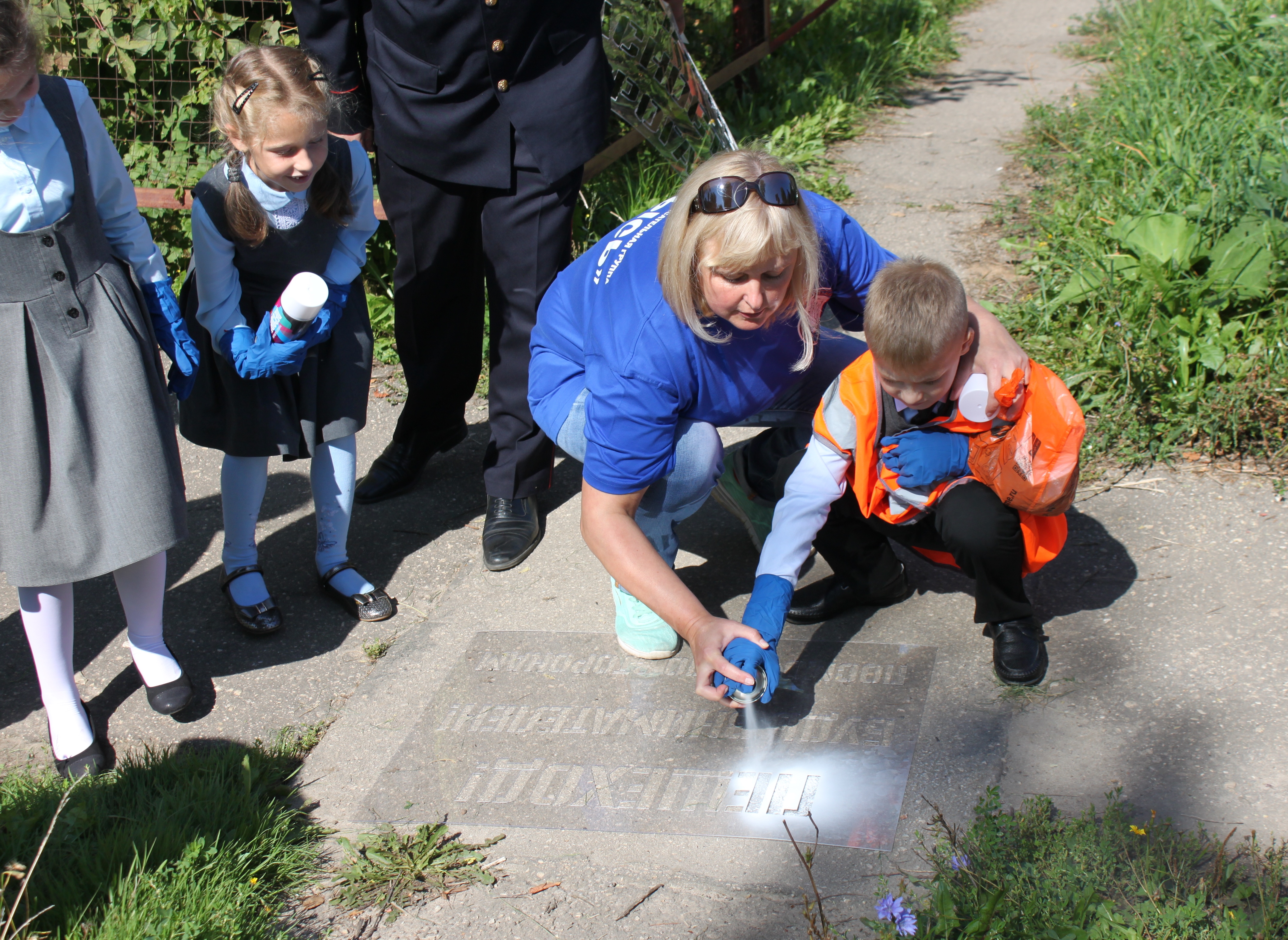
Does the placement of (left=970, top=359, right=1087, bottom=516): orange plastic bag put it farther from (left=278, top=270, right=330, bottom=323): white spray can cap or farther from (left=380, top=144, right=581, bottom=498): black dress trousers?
(left=278, top=270, right=330, bottom=323): white spray can cap

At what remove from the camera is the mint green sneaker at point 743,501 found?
2.80 m

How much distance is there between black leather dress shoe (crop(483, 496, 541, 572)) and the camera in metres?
3.01

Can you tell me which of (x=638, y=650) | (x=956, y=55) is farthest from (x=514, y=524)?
(x=956, y=55)

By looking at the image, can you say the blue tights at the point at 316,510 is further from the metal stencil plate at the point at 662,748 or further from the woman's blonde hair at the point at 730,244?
the woman's blonde hair at the point at 730,244

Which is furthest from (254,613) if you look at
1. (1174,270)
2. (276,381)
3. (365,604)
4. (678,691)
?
(1174,270)

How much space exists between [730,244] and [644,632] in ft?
3.13

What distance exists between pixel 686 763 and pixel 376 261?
3.01 metres

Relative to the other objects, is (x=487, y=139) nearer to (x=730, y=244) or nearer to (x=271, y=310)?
(x=271, y=310)

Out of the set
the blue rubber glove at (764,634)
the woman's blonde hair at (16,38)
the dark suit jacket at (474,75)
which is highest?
the woman's blonde hair at (16,38)

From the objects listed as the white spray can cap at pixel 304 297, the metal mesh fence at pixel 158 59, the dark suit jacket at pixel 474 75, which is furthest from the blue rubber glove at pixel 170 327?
the metal mesh fence at pixel 158 59

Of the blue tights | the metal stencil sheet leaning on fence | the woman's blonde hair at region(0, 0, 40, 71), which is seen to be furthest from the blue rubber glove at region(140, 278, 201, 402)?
the metal stencil sheet leaning on fence

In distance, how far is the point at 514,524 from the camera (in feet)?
10.1

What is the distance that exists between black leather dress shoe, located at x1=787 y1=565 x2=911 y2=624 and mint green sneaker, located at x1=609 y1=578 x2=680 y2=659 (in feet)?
0.96

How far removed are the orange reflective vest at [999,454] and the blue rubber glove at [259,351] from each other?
1.20m
